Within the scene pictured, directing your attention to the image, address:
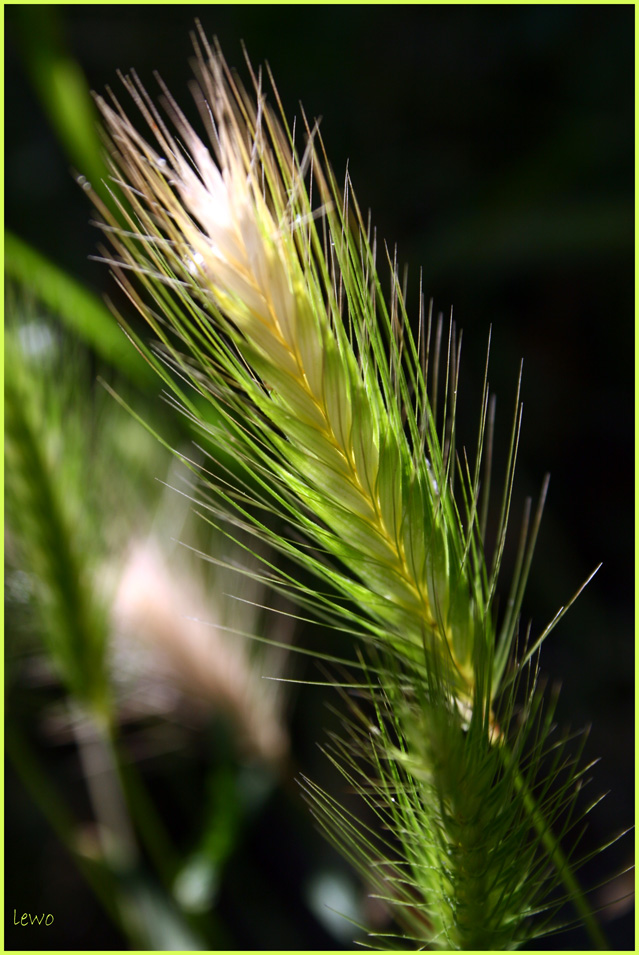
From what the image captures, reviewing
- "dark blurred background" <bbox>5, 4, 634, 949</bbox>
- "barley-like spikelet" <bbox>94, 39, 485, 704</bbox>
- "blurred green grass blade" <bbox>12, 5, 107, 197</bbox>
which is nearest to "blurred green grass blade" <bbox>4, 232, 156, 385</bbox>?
"blurred green grass blade" <bbox>12, 5, 107, 197</bbox>

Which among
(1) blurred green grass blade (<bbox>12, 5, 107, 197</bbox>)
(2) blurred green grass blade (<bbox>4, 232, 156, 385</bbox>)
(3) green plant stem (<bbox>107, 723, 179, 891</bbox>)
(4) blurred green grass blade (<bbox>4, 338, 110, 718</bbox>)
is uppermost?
(1) blurred green grass blade (<bbox>12, 5, 107, 197</bbox>)

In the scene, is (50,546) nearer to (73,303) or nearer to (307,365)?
(73,303)

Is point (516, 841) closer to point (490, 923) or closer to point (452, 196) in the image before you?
point (490, 923)

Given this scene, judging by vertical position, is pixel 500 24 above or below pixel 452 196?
above

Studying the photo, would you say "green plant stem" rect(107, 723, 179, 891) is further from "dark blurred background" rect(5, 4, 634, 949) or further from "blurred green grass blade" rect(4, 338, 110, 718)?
"dark blurred background" rect(5, 4, 634, 949)

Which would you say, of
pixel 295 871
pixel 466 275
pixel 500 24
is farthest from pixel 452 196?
pixel 295 871

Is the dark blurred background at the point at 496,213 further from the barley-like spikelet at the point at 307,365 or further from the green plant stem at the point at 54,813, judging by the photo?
the barley-like spikelet at the point at 307,365
